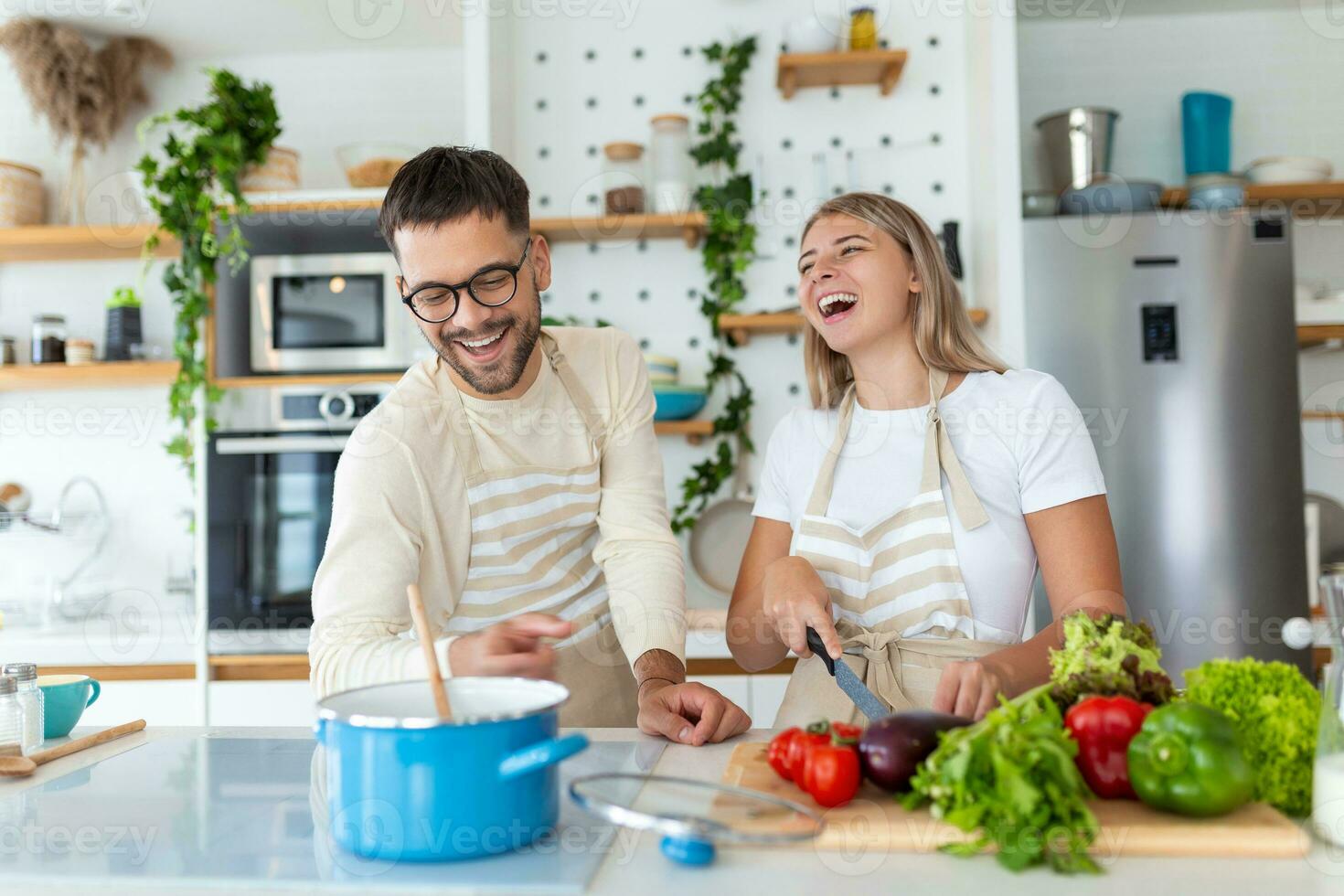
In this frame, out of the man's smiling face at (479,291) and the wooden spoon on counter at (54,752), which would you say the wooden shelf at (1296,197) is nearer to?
the man's smiling face at (479,291)

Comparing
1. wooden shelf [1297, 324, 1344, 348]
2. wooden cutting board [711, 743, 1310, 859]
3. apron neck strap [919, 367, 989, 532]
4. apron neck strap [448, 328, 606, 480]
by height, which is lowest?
Result: wooden cutting board [711, 743, 1310, 859]

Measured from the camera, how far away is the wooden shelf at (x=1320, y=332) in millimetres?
2766

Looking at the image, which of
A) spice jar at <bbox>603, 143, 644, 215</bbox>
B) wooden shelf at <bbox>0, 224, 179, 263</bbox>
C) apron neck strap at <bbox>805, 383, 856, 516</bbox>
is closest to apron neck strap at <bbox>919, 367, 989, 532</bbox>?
apron neck strap at <bbox>805, 383, 856, 516</bbox>

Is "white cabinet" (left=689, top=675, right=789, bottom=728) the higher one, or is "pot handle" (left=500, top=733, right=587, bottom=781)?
"pot handle" (left=500, top=733, right=587, bottom=781)

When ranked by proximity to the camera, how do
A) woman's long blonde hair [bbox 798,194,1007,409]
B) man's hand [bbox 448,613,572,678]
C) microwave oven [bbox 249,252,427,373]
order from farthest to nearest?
microwave oven [bbox 249,252,427,373]
woman's long blonde hair [bbox 798,194,1007,409]
man's hand [bbox 448,613,572,678]

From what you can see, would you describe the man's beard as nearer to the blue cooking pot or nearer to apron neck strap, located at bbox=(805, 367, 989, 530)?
apron neck strap, located at bbox=(805, 367, 989, 530)

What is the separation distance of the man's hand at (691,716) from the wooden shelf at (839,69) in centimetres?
205

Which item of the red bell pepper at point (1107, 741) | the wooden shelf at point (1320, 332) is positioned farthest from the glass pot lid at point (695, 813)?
the wooden shelf at point (1320, 332)

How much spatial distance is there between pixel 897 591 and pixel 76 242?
2574 millimetres

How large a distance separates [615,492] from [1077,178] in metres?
1.89

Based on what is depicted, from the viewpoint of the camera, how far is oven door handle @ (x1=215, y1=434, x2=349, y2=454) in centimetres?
264

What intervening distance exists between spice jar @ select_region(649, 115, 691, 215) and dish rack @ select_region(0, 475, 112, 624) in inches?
75.1

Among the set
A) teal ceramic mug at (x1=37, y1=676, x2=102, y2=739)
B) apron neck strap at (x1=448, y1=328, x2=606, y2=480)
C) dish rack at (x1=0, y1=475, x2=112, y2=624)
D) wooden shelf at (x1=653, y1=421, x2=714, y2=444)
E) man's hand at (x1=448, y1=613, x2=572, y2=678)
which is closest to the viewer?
man's hand at (x1=448, y1=613, x2=572, y2=678)

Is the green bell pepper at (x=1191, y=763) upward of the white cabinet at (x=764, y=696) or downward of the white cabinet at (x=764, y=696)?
upward
